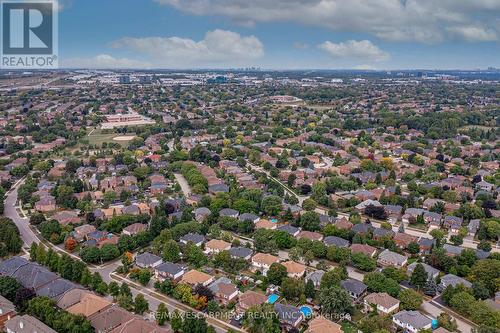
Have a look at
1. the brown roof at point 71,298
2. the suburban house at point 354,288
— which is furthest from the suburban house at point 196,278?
the suburban house at point 354,288

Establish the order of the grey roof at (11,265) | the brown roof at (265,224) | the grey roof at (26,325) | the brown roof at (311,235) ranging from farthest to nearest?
the brown roof at (265,224)
the brown roof at (311,235)
the grey roof at (11,265)
the grey roof at (26,325)

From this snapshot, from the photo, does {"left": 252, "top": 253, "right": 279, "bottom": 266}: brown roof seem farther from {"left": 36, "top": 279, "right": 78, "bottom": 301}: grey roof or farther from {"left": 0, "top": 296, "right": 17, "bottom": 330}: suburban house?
{"left": 0, "top": 296, "right": 17, "bottom": 330}: suburban house

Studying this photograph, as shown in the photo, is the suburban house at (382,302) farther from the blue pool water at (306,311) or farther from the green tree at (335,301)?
the blue pool water at (306,311)

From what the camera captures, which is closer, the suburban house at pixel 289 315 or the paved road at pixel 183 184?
the suburban house at pixel 289 315

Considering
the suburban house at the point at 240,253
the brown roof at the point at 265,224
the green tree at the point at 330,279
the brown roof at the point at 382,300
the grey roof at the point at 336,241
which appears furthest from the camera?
the brown roof at the point at 265,224

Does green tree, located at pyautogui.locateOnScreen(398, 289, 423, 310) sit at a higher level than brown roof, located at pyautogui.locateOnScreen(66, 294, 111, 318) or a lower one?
higher

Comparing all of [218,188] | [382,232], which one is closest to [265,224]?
[382,232]

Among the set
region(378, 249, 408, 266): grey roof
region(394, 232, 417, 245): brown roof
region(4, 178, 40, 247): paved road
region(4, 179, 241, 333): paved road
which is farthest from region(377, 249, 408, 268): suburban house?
region(4, 178, 40, 247): paved road
